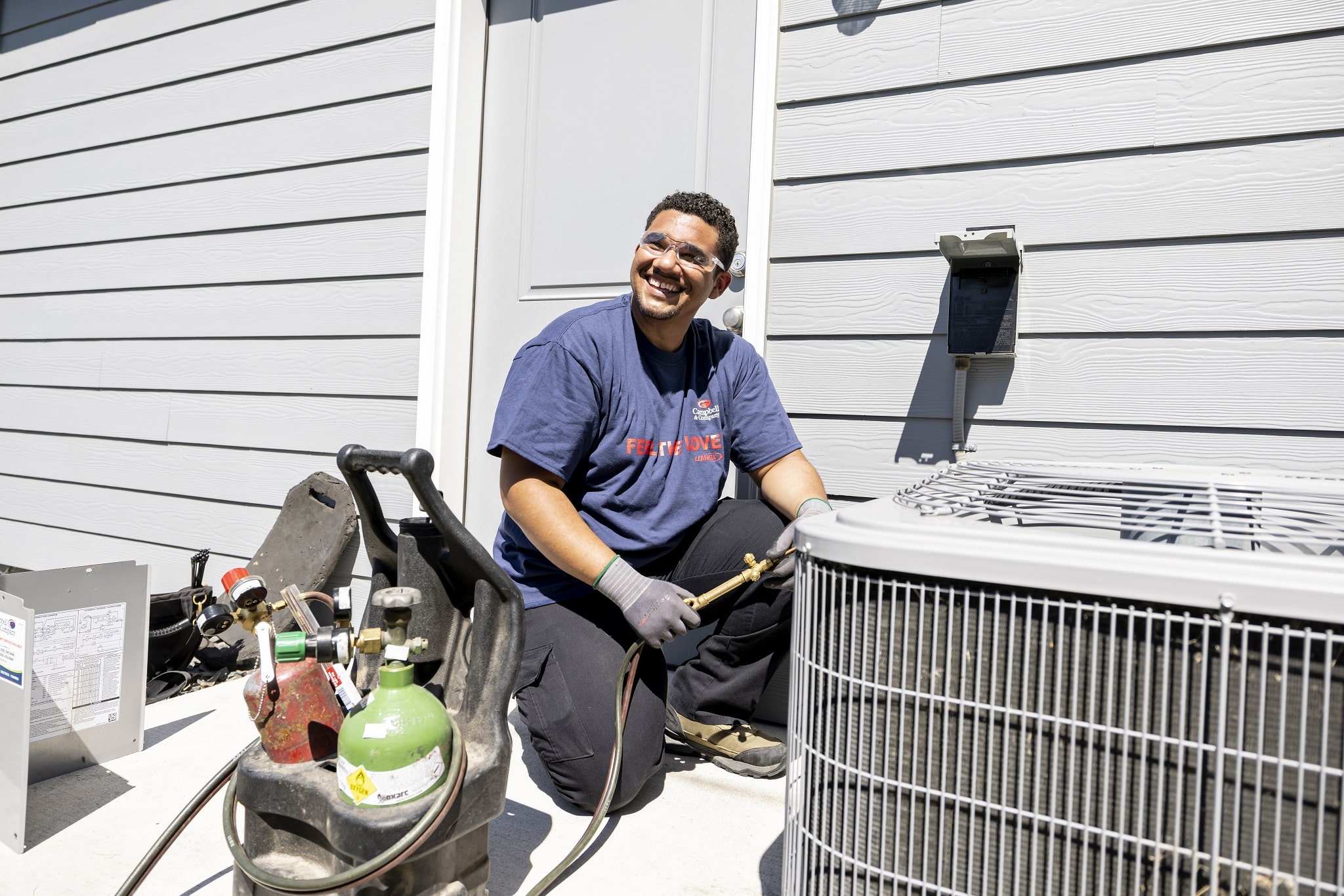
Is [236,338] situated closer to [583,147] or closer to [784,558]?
[583,147]

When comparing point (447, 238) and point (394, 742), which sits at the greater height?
point (447, 238)

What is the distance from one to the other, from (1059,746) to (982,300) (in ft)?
4.32

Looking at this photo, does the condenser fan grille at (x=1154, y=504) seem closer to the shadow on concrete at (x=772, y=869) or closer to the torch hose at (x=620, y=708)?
the torch hose at (x=620, y=708)

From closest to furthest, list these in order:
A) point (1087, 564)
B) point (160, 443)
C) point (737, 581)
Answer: point (1087, 564) < point (737, 581) < point (160, 443)

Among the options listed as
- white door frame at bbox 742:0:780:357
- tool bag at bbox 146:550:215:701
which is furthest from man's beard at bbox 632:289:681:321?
tool bag at bbox 146:550:215:701

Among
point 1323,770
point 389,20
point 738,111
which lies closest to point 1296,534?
point 1323,770

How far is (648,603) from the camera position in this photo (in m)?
1.58

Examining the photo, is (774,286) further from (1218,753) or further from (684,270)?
(1218,753)

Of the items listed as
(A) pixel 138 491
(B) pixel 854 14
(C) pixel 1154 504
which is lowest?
(A) pixel 138 491

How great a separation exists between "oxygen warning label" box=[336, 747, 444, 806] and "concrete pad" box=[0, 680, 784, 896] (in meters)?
0.45

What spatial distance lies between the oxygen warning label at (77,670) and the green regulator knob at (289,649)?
97 cm

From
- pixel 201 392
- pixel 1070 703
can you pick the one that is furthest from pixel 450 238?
pixel 1070 703

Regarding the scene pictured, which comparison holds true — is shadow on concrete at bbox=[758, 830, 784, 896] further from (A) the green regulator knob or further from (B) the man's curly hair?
(B) the man's curly hair

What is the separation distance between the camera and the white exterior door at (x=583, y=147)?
233cm
